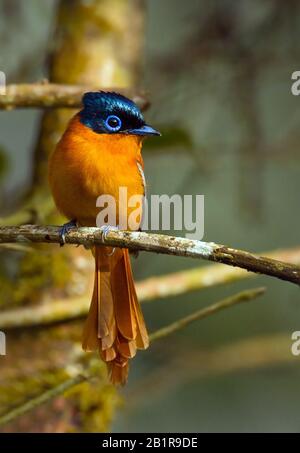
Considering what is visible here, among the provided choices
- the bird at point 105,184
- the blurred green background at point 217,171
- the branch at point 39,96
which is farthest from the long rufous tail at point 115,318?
the blurred green background at point 217,171

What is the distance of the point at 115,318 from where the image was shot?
345 centimetres

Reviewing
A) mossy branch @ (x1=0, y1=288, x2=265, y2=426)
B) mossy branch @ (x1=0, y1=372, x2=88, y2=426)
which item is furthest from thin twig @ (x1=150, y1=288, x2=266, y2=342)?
mossy branch @ (x1=0, y1=372, x2=88, y2=426)

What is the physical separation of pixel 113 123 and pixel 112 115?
0.03 meters

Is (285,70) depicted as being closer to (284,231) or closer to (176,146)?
(284,231)

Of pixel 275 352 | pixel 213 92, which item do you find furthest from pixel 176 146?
pixel 275 352

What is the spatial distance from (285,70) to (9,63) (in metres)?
1.77

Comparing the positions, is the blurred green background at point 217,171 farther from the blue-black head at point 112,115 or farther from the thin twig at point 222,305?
the thin twig at point 222,305

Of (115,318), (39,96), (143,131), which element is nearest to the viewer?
(115,318)

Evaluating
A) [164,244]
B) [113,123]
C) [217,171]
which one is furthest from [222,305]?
[217,171]

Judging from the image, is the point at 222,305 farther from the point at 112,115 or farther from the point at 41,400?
the point at 112,115

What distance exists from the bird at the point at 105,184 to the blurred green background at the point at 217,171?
92cm

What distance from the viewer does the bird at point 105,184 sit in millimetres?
3389

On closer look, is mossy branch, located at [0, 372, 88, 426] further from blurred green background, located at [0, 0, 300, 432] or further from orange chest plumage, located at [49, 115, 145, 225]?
blurred green background, located at [0, 0, 300, 432]

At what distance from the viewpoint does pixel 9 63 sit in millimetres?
5152
